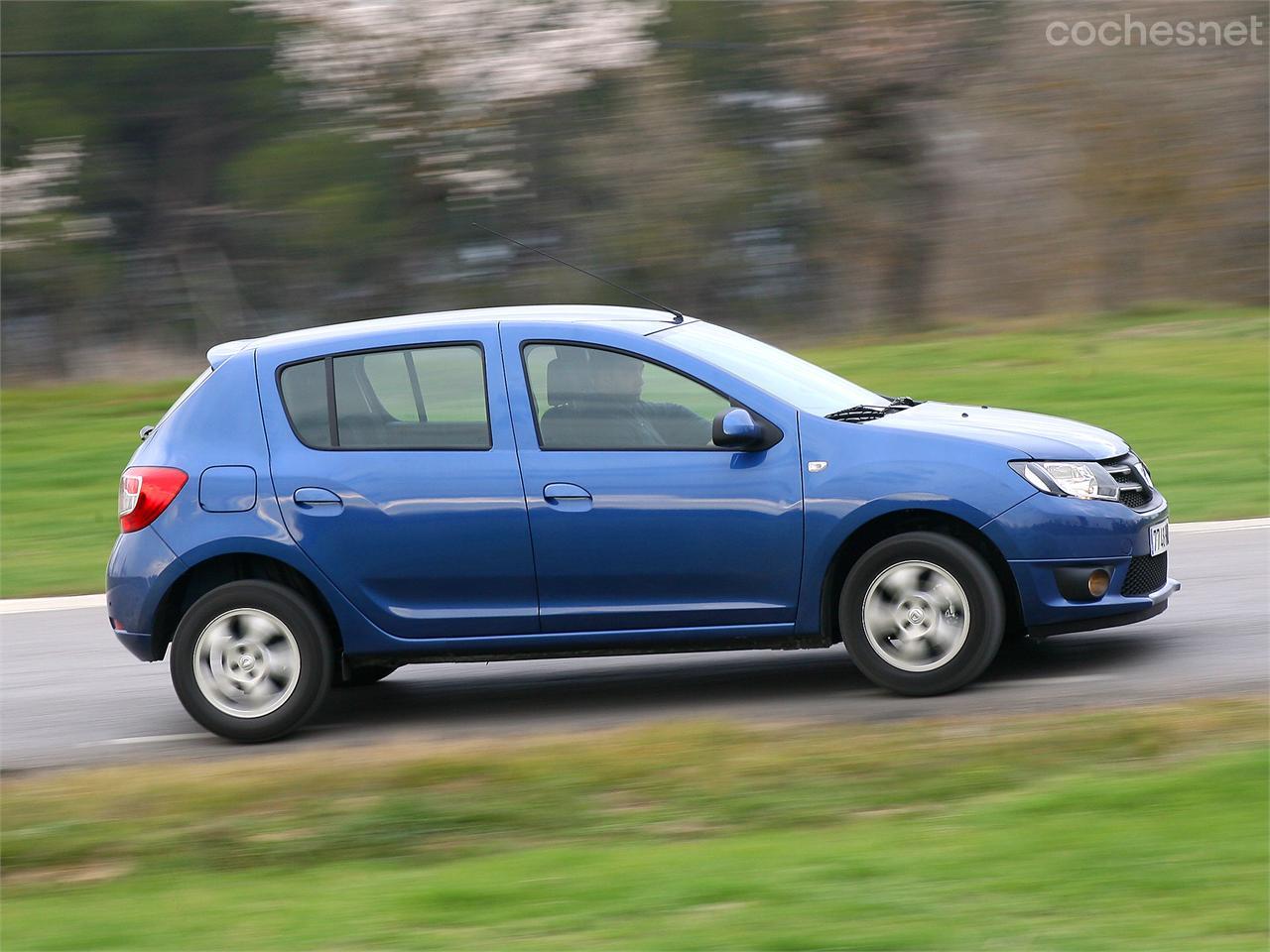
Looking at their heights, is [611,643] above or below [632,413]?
below

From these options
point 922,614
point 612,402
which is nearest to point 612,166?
point 612,402

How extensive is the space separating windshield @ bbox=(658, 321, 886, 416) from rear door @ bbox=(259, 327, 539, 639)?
89cm

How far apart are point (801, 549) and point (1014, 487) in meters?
0.87

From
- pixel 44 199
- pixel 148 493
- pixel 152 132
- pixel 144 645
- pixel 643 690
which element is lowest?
pixel 643 690

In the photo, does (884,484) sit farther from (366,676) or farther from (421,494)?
(366,676)

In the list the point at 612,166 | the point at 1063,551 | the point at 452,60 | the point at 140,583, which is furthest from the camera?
the point at 612,166

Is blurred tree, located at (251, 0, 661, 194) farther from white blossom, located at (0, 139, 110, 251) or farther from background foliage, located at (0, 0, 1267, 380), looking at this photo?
white blossom, located at (0, 139, 110, 251)

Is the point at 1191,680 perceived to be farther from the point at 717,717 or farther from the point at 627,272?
the point at 627,272

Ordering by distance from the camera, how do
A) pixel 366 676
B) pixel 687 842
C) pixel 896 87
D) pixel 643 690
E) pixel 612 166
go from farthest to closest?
pixel 896 87
pixel 612 166
pixel 366 676
pixel 643 690
pixel 687 842

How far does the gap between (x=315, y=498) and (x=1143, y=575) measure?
11.2ft

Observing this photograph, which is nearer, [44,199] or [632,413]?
[632,413]

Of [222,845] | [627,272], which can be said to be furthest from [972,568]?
[627,272]

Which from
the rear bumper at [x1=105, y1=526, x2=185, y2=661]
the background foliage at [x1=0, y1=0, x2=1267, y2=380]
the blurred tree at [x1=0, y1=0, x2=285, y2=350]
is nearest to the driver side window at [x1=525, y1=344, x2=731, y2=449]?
the rear bumper at [x1=105, y1=526, x2=185, y2=661]

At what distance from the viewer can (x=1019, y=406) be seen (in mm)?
15648
